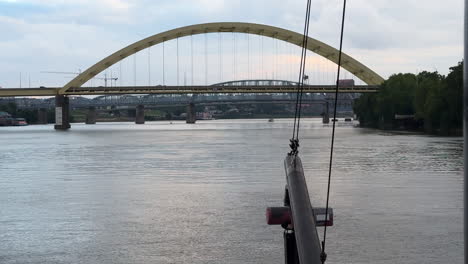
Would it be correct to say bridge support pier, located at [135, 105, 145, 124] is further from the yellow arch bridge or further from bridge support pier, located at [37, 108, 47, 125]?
the yellow arch bridge

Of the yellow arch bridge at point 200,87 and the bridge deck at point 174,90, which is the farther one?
the bridge deck at point 174,90

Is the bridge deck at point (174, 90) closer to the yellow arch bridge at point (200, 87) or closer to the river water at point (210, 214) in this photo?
the yellow arch bridge at point (200, 87)

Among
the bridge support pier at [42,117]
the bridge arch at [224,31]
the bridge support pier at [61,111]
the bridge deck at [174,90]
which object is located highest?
the bridge arch at [224,31]

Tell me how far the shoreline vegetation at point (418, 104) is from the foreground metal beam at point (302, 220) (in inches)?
2066

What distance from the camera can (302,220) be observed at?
19.4 ft

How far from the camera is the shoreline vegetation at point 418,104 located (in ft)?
226

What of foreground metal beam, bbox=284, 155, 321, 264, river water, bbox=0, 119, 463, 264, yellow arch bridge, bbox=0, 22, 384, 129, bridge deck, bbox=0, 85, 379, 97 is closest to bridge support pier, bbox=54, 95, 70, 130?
yellow arch bridge, bbox=0, 22, 384, 129

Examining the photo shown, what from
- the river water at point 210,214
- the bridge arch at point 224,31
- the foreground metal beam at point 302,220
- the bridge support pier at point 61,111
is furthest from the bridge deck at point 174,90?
the foreground metal beam at point 302,220

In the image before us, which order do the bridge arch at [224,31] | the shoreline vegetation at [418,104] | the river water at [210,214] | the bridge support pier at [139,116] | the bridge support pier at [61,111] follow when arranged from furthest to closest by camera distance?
the bridge support pier at [139,116], the bridge support pier at [61,111], the bridge arch at [224,31], the shoreline vegetation at [418,104], the river water at [210,214]

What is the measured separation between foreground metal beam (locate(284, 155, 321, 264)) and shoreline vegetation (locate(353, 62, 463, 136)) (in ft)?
172

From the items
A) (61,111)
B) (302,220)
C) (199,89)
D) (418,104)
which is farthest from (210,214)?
(61,111)

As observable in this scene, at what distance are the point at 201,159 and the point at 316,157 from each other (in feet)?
17.1

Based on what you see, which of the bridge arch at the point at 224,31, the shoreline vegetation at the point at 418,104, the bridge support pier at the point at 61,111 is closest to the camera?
the shoreline vegetation at the point at 418,104

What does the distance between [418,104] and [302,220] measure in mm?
75631
